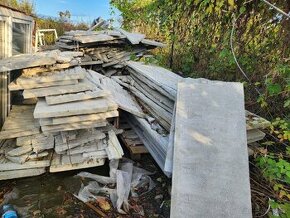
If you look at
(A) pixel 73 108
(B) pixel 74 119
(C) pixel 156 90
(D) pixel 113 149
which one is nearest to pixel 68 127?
(B) pixel 74 119

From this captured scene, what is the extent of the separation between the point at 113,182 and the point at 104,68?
328 centimetres

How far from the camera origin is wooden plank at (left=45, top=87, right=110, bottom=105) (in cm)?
323

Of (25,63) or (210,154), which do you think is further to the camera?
(25,63)

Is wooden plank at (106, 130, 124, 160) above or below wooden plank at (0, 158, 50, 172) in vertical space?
above

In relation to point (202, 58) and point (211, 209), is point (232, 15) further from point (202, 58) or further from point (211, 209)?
point (211, 209)

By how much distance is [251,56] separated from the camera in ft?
13.1

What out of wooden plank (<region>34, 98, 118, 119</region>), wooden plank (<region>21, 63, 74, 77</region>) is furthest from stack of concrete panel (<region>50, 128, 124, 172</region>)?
wooden plank (<region>21, 63, 74, 77</region>)

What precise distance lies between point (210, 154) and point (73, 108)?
1.59m

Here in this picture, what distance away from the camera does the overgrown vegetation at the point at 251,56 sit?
282cm

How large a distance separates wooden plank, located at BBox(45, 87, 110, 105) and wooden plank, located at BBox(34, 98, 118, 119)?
1.9 inches

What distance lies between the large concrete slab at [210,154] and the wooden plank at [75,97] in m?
0.99

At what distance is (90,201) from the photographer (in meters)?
3.06

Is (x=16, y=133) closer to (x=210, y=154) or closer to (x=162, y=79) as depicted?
(x=162, y=79)

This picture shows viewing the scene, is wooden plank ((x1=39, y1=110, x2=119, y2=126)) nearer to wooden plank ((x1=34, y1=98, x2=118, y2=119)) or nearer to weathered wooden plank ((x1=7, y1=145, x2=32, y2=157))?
wooden plank ((x1=34, y1=98, x2=118, y2=119))
